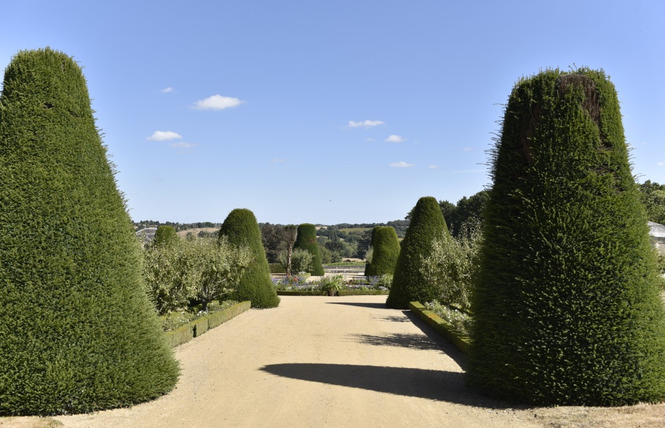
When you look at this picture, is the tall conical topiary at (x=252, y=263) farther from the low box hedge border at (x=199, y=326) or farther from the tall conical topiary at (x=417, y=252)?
the tall conical topiary at (x=417, y=252)

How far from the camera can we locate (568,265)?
6.73 meters

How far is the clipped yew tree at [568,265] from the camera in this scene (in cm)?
651

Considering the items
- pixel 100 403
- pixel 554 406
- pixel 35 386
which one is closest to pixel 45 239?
pixel 35 386

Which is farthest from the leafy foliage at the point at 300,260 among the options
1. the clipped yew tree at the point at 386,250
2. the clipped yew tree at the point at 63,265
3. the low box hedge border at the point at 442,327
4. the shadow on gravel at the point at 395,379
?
the clipped yew tree at the point at 63,265

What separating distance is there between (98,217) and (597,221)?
6.69 metres

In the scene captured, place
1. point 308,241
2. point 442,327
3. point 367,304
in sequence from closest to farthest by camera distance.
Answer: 1. point 442,327
2. point 367,304
3. point 308,241

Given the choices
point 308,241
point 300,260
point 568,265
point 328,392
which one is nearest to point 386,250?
point 300,260

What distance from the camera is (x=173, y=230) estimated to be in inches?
847

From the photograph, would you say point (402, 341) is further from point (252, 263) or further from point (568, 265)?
point (252, 263)

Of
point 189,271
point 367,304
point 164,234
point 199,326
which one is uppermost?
point 164,234

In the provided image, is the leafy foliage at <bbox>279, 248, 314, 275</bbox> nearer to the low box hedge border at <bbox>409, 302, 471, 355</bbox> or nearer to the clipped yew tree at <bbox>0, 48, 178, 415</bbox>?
the low box hedge border at <bbox>409, 302, 471, 355</bbox>

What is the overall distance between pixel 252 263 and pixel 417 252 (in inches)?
249

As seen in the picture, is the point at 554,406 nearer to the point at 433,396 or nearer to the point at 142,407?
the point at 433,396

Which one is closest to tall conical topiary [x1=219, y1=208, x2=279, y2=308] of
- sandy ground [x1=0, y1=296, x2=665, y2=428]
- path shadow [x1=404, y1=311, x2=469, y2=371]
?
path shadow [x1=404, y1=311, x2=469, y2=371]
